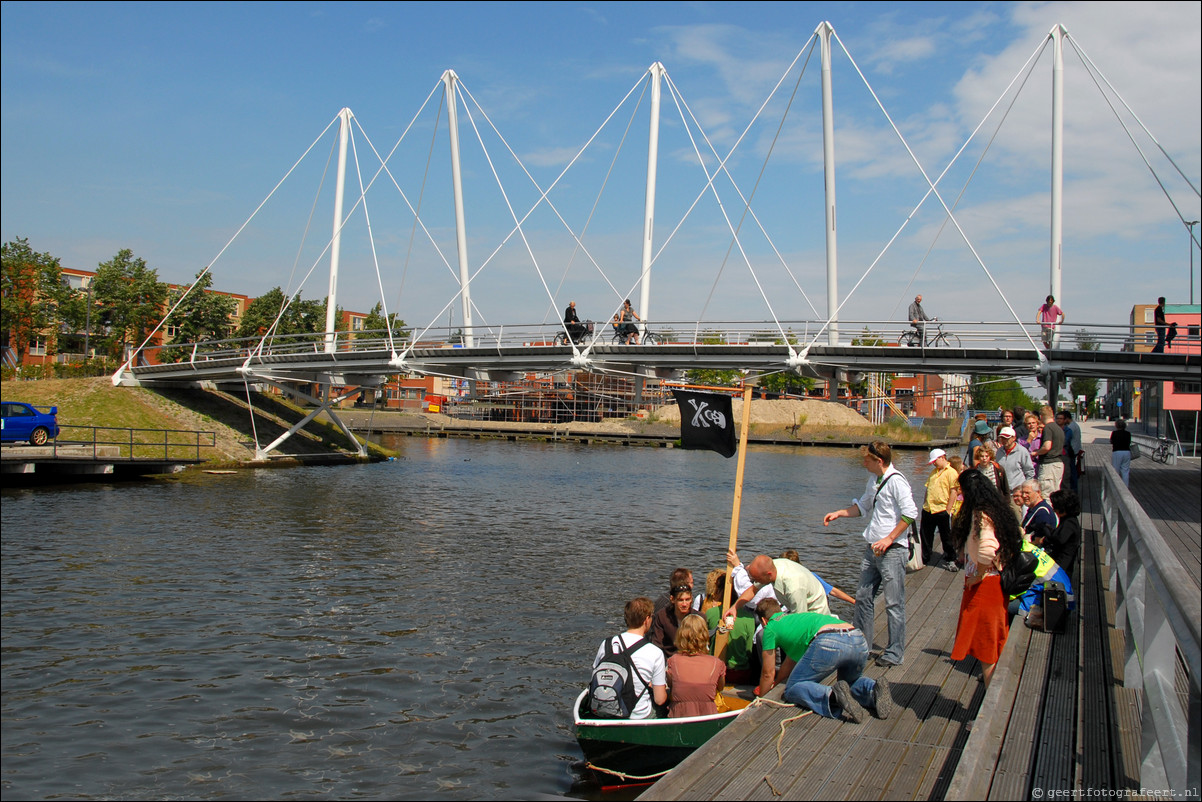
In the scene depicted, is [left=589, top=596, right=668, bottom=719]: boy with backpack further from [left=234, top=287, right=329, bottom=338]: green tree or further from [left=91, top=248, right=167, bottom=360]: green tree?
[left=234, top=287, right=329, bottom=338]: green tree

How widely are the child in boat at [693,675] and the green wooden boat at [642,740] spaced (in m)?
0.18

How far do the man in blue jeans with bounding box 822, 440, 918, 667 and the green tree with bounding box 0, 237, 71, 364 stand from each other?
76165 mm

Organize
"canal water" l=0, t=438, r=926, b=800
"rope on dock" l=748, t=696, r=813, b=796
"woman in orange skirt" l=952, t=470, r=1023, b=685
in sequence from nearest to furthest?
1. "rope on dock" l=748, t=696, r=813, b=796
2. "woman in orange skirt" l=952, t=470, r=1023, b=685
3. "canal water" l=0, t=438, r=926, b=800

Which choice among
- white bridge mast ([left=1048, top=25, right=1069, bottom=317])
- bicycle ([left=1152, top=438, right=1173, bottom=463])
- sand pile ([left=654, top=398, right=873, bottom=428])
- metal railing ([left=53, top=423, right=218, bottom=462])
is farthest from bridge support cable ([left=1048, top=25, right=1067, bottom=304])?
sand pile ([left=654, top=398, right=873, bottom=428])

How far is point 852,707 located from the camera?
7070mm

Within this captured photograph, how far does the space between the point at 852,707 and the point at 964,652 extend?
1.39 metres

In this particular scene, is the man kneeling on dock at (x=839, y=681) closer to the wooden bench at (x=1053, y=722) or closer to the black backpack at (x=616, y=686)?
the wooden bench at (x=1053, y=722)

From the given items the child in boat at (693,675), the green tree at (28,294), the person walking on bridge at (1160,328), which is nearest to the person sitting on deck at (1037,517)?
the child in boat at (693,675)

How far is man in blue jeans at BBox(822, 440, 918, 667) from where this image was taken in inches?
336

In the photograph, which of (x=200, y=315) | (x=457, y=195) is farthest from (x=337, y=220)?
(x=200, y=315)

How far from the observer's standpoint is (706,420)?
34.4ft

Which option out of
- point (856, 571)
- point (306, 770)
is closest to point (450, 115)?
point (856, 571)

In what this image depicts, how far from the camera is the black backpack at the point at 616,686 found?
8250mm

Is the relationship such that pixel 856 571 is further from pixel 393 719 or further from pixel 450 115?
pixel 450 115
